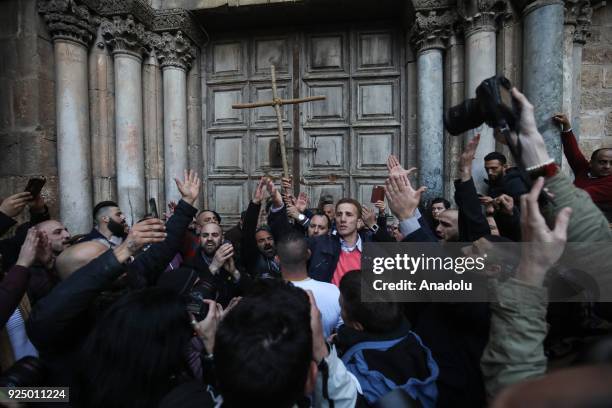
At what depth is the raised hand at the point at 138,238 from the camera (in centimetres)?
165

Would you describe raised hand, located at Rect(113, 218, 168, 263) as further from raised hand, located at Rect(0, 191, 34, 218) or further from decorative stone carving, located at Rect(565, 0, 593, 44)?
decorative stone carving, located at Rect(565, 0, 593, 44)

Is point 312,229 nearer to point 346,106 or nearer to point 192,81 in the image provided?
point 346,106

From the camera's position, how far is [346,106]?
613 cm

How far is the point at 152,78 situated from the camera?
19.5 ft

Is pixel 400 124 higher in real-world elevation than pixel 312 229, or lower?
higher

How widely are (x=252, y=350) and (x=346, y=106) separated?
5583mm

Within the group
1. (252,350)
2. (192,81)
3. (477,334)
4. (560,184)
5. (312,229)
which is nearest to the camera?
(252,350)

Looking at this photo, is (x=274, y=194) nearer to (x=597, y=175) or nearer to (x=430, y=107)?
(x=597, y=175)

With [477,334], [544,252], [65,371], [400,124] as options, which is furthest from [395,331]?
[400,124]

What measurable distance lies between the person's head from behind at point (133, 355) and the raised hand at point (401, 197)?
1.05m

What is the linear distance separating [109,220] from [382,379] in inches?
121

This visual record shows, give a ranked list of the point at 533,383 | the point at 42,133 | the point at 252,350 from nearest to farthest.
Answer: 1. the point at 533,383
2. the point at 252,350
3. the point at 42,133

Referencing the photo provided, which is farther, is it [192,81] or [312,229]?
[192,81]

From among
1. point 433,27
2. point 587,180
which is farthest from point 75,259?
point 433,27
